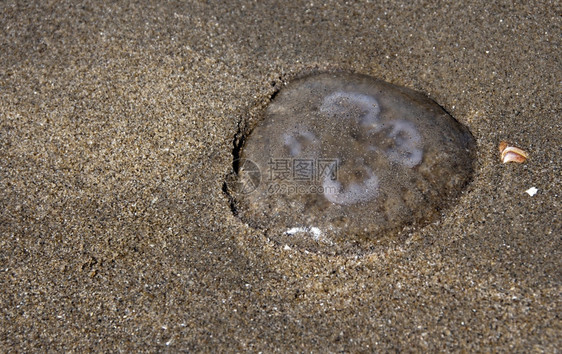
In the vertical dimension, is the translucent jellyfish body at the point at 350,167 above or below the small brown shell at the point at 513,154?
below

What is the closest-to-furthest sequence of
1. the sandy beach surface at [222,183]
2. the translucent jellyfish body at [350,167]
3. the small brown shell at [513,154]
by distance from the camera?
the sandy beach surface at [222,183]
the translucent jellyfish body at [350,167]
the small brown shell at [513,154]

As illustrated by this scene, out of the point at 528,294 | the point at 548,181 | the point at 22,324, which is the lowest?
the point at 22,324

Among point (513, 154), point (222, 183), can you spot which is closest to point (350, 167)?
point (222, 183)

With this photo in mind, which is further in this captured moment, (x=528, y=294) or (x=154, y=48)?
(x=154, y=48)

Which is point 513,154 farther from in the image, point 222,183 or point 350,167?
point 222,183

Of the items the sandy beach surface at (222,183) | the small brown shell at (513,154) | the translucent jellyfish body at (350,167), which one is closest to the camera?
the sandy beach surface at (222,183)

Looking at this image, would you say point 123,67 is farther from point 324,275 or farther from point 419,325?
point 419,325

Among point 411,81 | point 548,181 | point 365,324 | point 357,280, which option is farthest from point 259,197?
point 548,181
